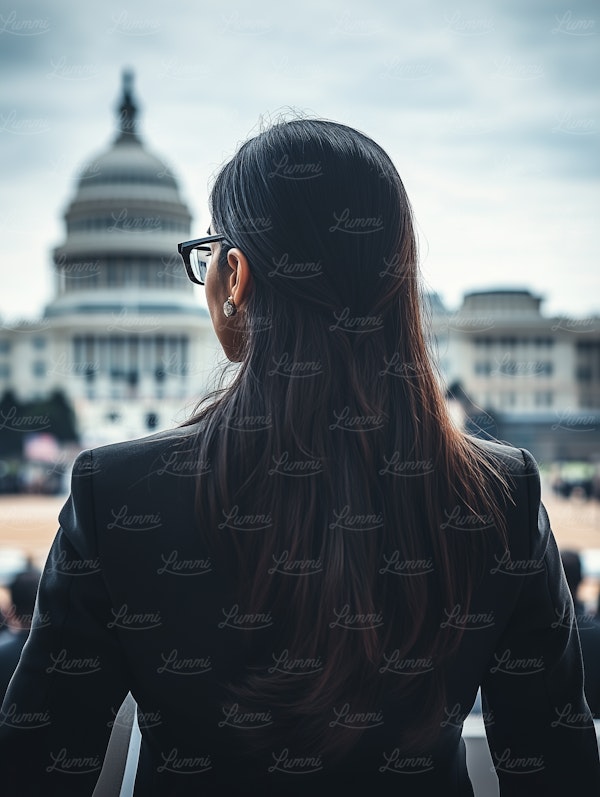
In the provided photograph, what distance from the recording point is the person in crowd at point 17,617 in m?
1.83

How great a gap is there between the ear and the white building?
2401 cm

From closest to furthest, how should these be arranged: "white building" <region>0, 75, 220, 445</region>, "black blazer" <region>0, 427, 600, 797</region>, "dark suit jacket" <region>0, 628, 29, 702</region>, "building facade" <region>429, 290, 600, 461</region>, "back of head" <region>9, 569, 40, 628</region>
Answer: "black blazer" <region>0, 427, 600, 797</region> < "dark suit jacket" <region>0, 628, 29, 702</region> < "back of head" <region>9, 569, 40, 628</region> < "white building" <region>0, 75, 220, 445</region> < "building facade" <region>429, 290, 600, 461</region>

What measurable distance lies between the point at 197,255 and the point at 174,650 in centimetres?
28

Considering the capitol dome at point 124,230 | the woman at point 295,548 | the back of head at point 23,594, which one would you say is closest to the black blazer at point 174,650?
the woman at point 295,548

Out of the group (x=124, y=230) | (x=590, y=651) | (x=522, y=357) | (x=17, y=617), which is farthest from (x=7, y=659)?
(x=522, y=357)

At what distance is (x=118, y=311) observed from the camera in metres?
25.4

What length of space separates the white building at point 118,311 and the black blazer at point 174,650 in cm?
2398

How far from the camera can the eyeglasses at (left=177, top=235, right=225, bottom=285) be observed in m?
0.64

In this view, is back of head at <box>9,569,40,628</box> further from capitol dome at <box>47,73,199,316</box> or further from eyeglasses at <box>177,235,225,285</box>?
capitol dome at <box>47,73,199,316</box>


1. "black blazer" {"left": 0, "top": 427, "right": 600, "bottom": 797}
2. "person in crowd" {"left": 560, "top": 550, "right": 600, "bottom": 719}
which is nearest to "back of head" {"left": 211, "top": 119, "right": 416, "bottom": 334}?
"black blazer" {"left": 0, "top": 427, "right": 600, "bottom": 797}

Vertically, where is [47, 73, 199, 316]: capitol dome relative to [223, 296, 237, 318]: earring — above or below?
above

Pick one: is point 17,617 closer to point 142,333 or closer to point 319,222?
point 319,222

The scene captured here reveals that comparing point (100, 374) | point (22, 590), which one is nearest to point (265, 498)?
point (22, 590)

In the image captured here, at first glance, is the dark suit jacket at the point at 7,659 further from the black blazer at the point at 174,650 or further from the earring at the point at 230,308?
the earring at the point at 230,308
